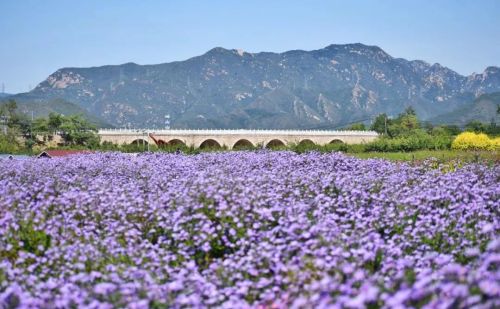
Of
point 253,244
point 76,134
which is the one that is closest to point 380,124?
point 76,134

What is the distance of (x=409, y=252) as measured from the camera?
6770 millimetres

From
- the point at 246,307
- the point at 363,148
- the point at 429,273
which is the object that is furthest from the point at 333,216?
the point at 363,148

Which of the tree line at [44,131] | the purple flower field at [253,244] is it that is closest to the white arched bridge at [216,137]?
the tree line at [44,131]

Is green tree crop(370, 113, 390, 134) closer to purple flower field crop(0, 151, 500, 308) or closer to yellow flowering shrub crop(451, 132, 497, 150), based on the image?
yellow flowering shrub crop(451, 132, 497, 150)

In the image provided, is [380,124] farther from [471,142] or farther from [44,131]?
[471,142]

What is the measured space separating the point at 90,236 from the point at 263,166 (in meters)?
8.06

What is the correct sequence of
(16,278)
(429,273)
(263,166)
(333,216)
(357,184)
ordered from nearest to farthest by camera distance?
1. (429,273)
2. (16,278)
3. (333,216)
4. (357,184)
5. (263,166)

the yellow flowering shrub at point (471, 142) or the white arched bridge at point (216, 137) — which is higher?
the yellow flowering shrub at point (471, 142)

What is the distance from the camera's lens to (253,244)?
6324mm

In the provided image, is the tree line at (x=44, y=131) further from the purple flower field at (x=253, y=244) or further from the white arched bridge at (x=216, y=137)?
the purple flower field at (x=253, y=244)

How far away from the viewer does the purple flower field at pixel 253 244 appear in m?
4.57

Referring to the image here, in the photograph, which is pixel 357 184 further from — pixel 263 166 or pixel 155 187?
pixel 263 166

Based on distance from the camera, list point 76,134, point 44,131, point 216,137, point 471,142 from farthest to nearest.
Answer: point 216,137
point 44,131
point 76,134
point 471,142

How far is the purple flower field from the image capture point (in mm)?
4566
